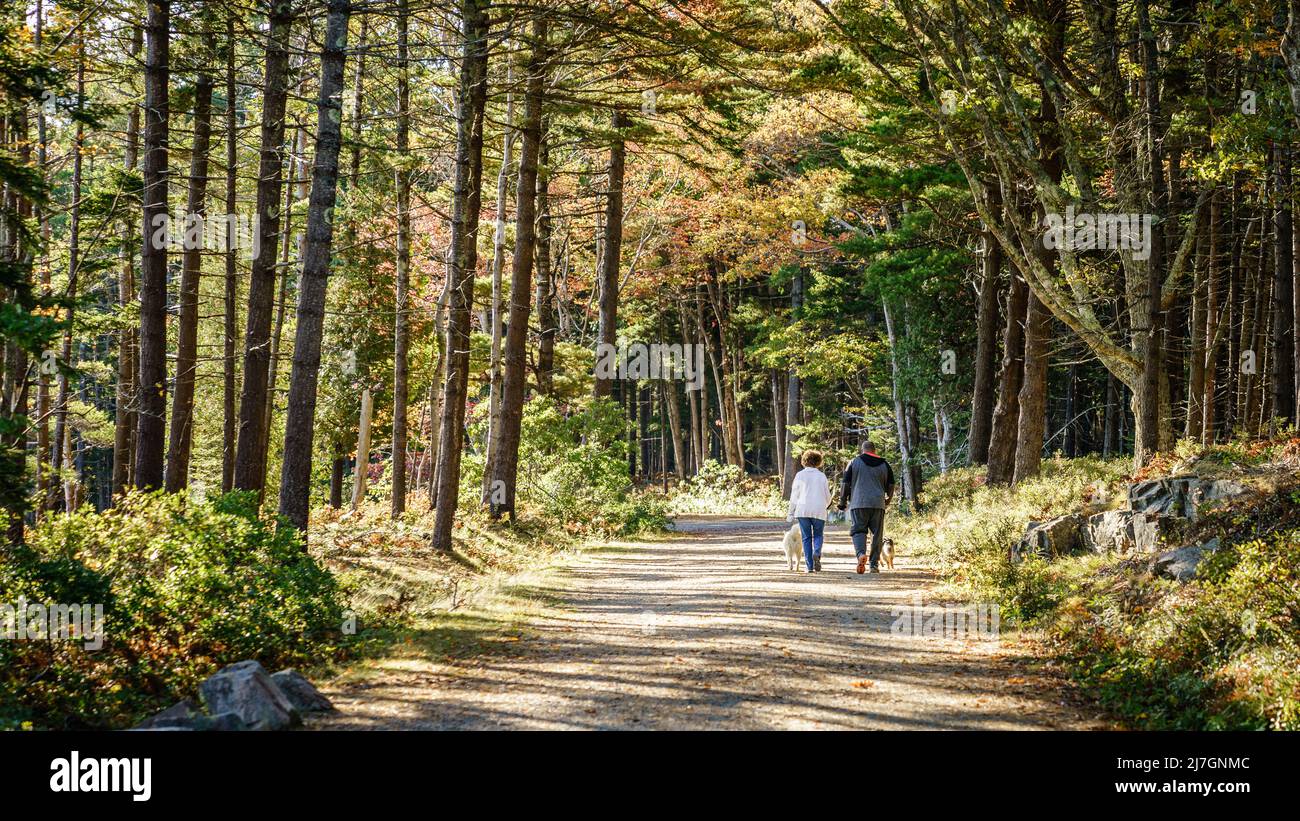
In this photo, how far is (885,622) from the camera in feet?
35.1

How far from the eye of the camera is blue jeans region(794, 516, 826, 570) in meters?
15.6

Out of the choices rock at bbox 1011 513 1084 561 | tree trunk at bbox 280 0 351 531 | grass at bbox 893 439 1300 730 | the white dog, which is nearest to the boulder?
grass at bbox 893 439 1300 730

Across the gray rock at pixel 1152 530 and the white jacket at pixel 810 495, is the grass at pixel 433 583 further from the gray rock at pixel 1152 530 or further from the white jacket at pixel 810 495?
the gray rock at pixel 1152 530

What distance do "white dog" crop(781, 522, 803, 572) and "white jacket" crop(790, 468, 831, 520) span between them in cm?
28

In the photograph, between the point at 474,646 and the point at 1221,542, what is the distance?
22.9 ft

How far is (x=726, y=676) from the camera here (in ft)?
26.1

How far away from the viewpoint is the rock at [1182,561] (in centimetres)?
907

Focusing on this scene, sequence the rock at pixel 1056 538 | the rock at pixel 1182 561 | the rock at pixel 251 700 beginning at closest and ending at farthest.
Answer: the rock at pixel 251 700, the rock at pixel 1182 561, the rock at pixel 1056 538

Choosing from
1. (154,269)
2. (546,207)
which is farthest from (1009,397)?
(154,269)

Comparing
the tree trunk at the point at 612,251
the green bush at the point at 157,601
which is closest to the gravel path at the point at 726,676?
the green bush at the point at 157,601

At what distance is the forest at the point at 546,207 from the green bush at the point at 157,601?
0.07 m

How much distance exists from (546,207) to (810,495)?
12.4 m
